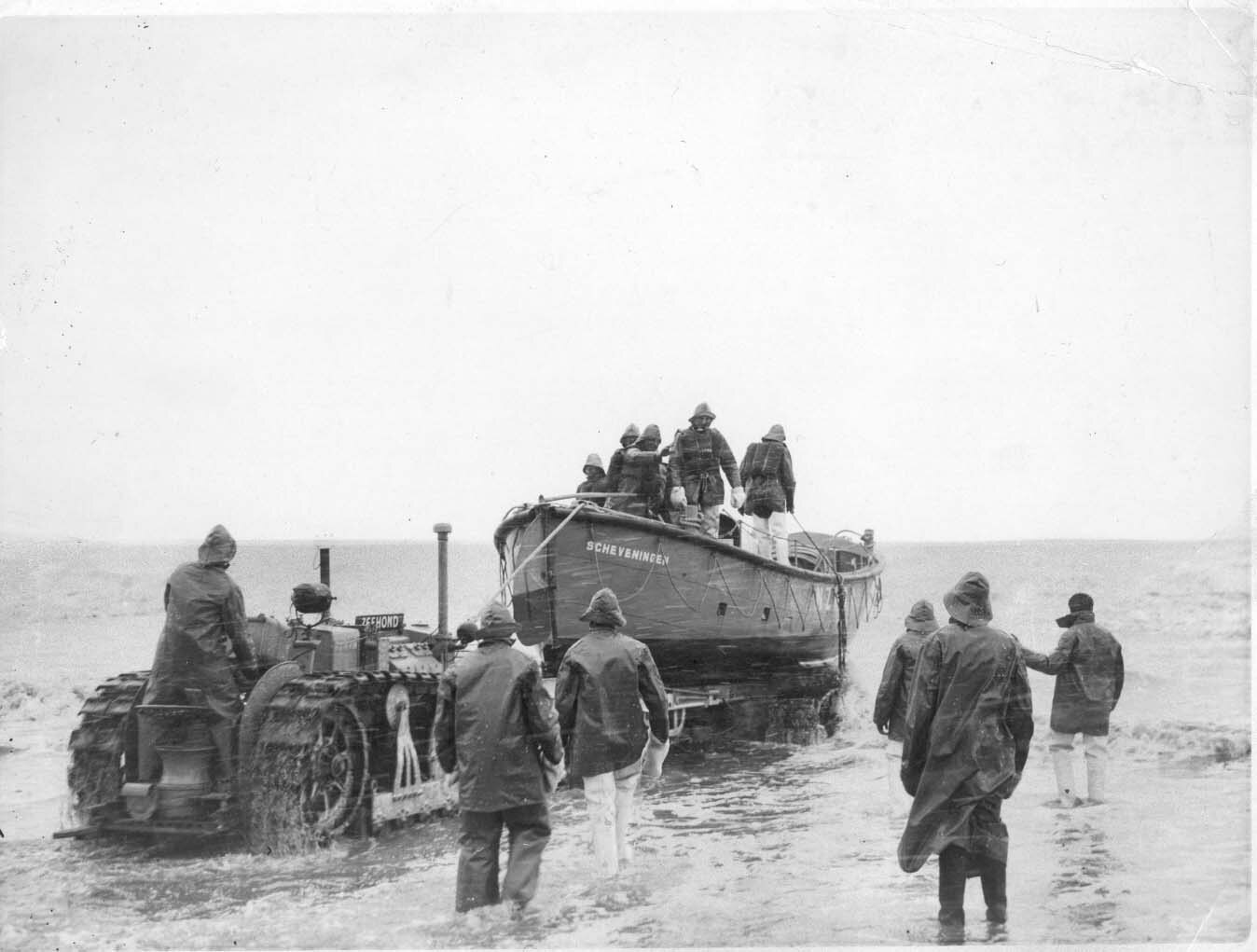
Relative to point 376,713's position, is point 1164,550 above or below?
above

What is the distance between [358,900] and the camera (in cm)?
545

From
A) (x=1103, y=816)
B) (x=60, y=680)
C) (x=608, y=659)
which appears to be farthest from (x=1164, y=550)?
(x=60, y=680)

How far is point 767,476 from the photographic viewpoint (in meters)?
11.4

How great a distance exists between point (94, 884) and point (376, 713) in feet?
6.25

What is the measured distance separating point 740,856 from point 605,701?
148cm

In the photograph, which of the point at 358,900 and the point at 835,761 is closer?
the point at 358,900

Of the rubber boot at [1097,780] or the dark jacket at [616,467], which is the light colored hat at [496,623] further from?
the dark jacket at [616,467]

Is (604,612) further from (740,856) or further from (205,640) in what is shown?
(205,640)

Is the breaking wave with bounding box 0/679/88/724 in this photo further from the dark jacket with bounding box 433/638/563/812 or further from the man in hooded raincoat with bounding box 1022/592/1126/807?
the man in hooded raincoat with bounding box 1022/592/1126/807

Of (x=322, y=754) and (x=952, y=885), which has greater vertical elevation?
(x=322, y=754)

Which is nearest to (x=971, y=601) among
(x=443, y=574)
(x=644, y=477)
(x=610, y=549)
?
(x=610, y=549)

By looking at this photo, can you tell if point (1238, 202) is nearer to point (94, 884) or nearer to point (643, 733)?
point (643, 733)

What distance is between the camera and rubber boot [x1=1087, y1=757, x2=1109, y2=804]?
7006 mm

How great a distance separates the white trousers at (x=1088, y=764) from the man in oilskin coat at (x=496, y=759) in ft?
12.7
